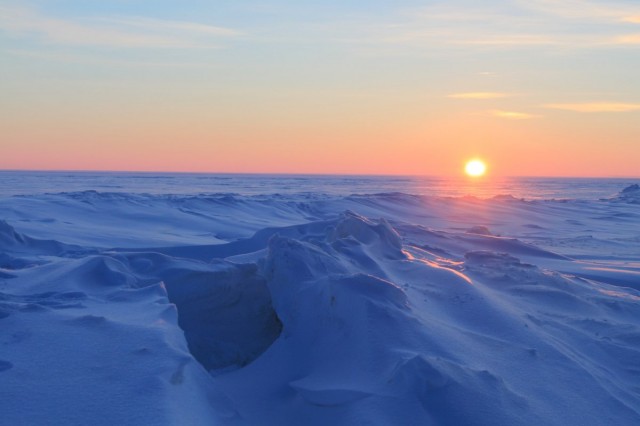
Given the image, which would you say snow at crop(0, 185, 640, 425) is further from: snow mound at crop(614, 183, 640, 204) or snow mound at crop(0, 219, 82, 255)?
snow mound at crop(614, 183, 640, 204)

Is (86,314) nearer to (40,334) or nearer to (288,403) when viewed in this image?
(40,334)

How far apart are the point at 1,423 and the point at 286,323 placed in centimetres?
200

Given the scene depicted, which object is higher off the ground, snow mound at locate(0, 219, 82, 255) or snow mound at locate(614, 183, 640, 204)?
snow mound at locate(614, 183, 640, 204)

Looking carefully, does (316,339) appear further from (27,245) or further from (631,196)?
(631,196)

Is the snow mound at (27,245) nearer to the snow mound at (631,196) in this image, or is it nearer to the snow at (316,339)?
the snow at (316,339)

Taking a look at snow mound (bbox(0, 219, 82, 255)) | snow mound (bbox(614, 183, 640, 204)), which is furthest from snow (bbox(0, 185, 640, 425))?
snow mound (bbox(614, 183, 640, 204))

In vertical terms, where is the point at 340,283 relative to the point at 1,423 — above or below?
above

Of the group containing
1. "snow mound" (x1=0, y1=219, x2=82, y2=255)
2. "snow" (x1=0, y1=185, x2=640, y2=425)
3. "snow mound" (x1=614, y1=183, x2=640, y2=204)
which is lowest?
"snow mound" (x1=0, y1=219, x2=82, y2=255)

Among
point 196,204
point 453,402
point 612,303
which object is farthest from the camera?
point 196,204

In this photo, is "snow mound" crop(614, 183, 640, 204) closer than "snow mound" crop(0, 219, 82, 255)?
No

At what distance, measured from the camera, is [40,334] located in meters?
3.26

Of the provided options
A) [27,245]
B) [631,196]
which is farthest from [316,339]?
[631,196]

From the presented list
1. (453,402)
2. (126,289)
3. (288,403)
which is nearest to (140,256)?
(126,289)

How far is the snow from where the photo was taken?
2.86 metres
